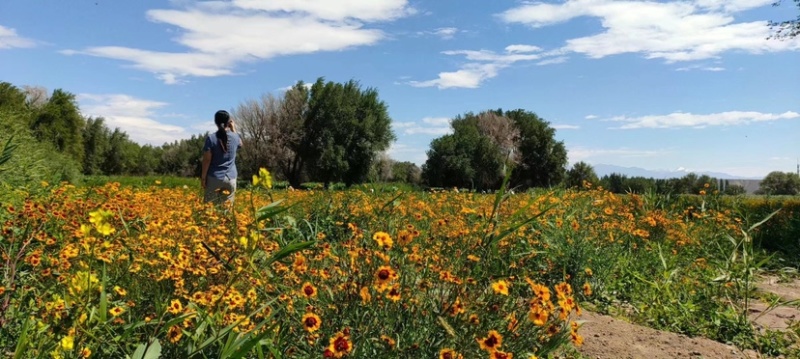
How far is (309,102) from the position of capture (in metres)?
37.3

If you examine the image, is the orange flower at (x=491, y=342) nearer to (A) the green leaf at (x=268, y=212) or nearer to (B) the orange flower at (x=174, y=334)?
(A) the green leaf at (x=268, y=212)

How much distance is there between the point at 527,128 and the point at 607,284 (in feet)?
169

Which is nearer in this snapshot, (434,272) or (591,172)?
(434,272)

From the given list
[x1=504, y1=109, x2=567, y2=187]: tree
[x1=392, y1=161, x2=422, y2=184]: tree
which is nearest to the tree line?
[x1=504, y1=109, x2=567, y2=187]: tree

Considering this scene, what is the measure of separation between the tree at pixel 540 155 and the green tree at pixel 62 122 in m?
35.9

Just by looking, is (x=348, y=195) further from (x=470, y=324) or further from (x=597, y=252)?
(x=470, y=324)

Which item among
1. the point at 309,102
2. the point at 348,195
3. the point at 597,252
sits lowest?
the point at 597,252

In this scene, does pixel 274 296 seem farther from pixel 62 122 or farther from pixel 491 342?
pixel 62 122

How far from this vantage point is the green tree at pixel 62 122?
34562 mm

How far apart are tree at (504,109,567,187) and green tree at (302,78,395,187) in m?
18.1

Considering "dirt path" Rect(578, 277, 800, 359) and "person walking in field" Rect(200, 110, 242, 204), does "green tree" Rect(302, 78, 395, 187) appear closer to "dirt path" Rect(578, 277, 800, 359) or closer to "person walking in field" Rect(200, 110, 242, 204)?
"person walking in field" Rect(200, 110, 242, 204)

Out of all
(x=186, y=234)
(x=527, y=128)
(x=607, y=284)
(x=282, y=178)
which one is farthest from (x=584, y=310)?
(x=527, y=128)

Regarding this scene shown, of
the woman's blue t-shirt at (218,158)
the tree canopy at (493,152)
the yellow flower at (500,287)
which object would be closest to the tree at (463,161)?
the tree canopy at (493,152)

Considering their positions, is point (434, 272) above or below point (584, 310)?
above
